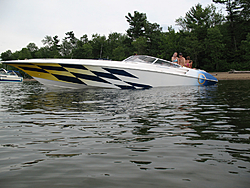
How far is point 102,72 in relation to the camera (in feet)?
37.3

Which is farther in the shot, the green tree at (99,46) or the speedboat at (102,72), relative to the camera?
the green tree at (99,46)

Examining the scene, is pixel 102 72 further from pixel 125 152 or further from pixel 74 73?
pixel 125 152

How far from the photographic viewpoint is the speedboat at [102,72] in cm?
1115

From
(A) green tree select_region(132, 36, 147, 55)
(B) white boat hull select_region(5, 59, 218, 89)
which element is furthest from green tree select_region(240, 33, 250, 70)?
(B) white boat hull select_region(5, 59, 218, 89)

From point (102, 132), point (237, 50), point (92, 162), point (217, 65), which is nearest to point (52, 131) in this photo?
point (102, 132)

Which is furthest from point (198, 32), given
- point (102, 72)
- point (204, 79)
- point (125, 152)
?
point (125, 152)

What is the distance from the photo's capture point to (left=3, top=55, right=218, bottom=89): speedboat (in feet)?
36.6

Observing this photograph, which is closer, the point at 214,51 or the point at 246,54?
the point at 246,54

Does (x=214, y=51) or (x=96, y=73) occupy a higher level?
(x=214, y=51)

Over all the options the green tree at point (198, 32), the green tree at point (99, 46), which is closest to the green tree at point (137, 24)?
the green tree at point (99, 46)

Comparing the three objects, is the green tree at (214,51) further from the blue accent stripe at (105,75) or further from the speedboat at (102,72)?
the blue accent stripe at (105,75)

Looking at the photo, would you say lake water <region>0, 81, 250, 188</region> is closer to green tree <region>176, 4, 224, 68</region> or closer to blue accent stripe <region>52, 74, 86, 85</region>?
blue accent stripe <region>52, 74, 86, 85</region>

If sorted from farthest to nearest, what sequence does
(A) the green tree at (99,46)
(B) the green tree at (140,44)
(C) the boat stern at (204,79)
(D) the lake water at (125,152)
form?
(A) the green tree at (99,46) < (B) the green tree at (140,44) < (C) the boat stern at (204,79) < (D) the lake water at (125,152)

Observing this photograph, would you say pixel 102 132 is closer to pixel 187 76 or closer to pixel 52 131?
pixel 52 131
